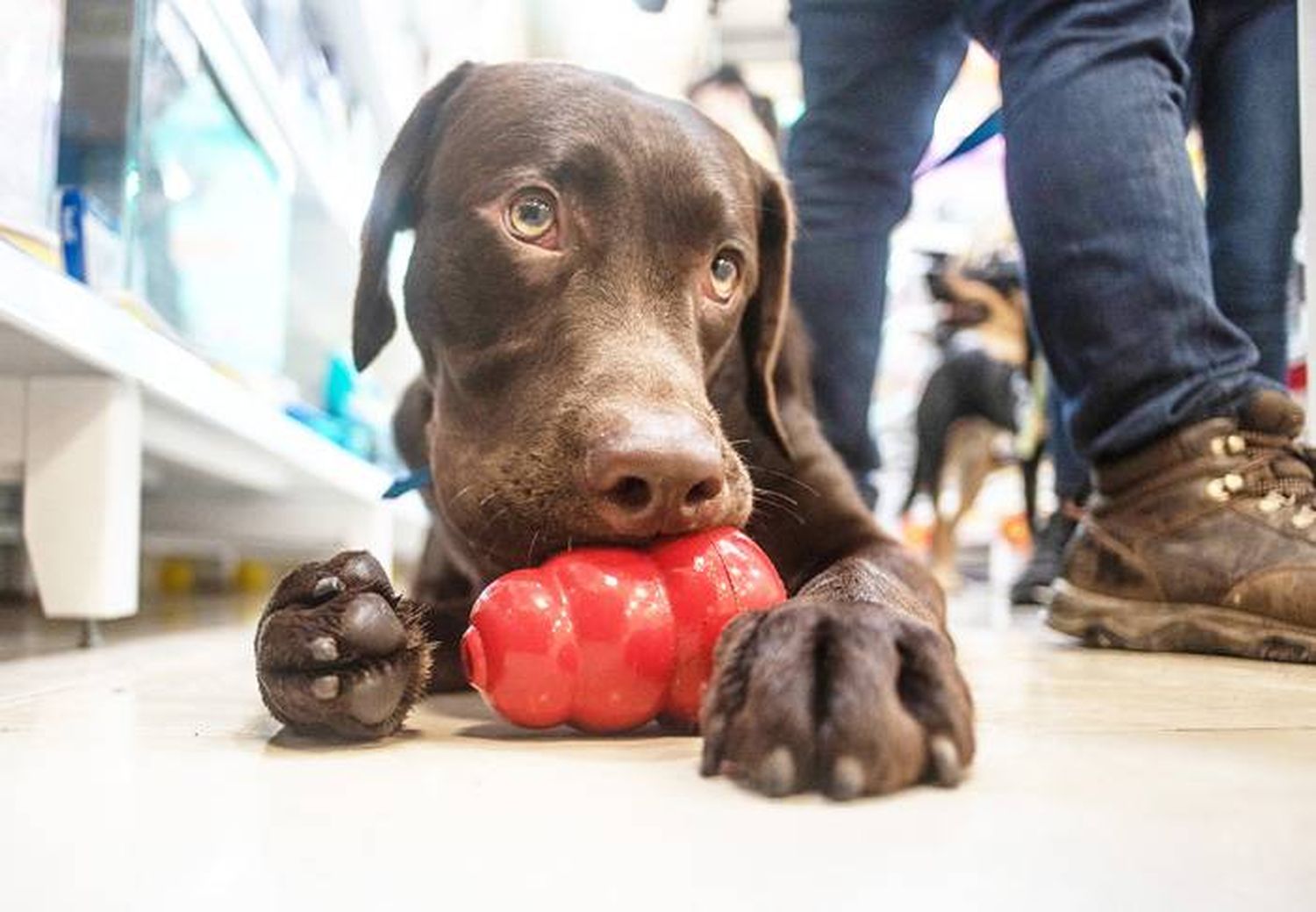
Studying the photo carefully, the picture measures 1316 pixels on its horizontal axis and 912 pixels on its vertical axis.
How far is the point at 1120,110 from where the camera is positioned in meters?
1.80

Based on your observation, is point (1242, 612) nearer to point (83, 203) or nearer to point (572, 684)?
point (572, 684)

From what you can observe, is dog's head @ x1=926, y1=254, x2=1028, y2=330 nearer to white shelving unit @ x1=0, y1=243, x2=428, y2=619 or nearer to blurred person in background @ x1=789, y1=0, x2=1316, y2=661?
blurred person in background @ x1=789, y1=0, x2=1316, y2=661

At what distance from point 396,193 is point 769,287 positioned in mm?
596

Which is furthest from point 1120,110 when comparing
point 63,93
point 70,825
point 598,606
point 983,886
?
point 63,93

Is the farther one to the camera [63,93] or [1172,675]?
[63,93]

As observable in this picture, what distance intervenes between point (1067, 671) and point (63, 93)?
204cm

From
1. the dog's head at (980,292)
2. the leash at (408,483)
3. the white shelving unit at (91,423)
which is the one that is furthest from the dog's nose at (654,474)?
the dog's head at (980,292)

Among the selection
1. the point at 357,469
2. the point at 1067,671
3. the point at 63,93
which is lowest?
the point at 357,469

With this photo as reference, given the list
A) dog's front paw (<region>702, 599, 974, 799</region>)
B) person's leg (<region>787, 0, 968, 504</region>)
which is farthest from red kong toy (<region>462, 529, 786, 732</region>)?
person's leg (<region>787, 0, 968, 504</region>)

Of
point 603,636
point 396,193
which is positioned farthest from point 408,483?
point 603,636

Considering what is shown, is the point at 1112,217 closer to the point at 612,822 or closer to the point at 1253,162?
the point at 1253,162

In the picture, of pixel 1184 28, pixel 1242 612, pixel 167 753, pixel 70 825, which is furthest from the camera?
pixel 1184 28

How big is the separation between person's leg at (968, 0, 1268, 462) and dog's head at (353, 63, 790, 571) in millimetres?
503

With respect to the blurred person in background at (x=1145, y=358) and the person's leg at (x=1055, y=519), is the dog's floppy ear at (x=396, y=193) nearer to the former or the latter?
the blurred person in background at (x=1145, y=358)
